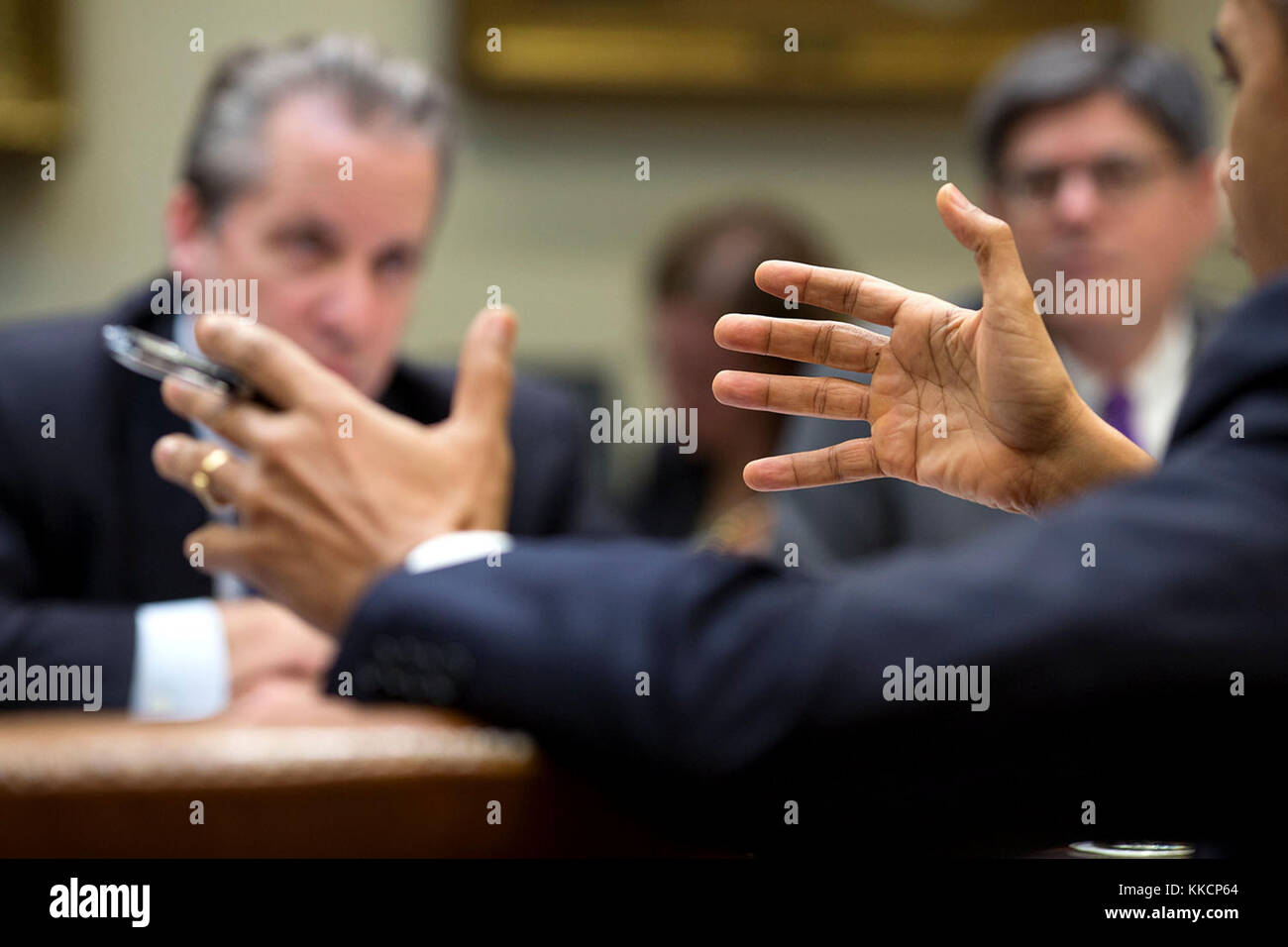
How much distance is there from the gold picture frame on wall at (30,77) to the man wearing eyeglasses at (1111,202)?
2335 millimetres

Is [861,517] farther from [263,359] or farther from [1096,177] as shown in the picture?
[263,359]

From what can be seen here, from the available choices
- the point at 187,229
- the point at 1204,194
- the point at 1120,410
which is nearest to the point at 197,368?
the point at 187,229

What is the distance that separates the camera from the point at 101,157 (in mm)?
3432

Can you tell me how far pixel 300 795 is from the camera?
523mm

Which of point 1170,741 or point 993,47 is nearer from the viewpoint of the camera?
point 1170,741

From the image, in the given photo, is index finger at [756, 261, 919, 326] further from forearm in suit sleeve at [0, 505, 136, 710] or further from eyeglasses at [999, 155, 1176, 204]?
eyeglasses at [999, 155, 1176, 204]

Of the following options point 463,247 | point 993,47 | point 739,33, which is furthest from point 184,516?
point 993,47

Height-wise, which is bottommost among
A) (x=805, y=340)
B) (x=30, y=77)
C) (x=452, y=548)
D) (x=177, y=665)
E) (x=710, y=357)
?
(x=177, y=665)

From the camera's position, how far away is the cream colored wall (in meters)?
3.42

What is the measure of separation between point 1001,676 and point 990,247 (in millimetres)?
279
